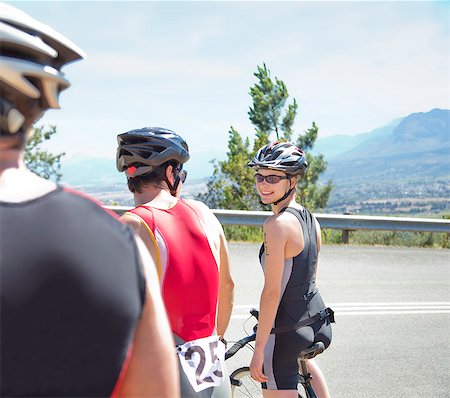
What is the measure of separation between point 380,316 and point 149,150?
6328 millimetres

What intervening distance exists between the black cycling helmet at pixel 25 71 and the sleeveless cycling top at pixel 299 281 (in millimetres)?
2619

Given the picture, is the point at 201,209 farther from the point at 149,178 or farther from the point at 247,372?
the point at 247,372

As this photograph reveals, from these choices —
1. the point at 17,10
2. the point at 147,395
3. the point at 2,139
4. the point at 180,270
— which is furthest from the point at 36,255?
the point at 180,270

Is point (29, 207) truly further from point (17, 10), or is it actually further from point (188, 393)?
point (188, 393)

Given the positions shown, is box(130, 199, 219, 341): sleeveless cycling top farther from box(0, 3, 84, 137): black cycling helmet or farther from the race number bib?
box(0, 3, 84, 137): black cycling helmet

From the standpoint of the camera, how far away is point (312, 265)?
4.09m

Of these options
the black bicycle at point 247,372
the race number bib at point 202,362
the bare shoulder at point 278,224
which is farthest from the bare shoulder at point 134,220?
the black bicycle at point 247,372

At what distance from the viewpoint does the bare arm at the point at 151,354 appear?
146 cm

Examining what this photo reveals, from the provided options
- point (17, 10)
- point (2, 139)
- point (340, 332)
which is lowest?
point (340, 332)

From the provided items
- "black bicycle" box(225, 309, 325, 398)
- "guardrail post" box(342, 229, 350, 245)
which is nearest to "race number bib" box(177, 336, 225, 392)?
"black bicycle" box(225, 309, 325, 398)

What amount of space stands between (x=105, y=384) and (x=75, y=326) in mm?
151

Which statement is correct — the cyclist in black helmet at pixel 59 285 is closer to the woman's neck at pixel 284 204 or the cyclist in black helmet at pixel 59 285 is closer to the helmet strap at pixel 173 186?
the helmet strap at pixel 173 186

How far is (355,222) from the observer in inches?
551

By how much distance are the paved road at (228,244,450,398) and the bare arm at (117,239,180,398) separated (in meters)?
4.92
